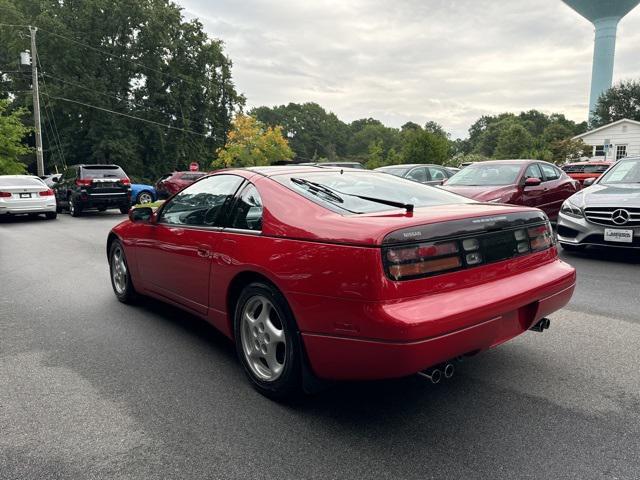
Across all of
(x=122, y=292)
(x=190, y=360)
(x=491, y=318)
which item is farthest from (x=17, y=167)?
Answer: (x=491, y=318)

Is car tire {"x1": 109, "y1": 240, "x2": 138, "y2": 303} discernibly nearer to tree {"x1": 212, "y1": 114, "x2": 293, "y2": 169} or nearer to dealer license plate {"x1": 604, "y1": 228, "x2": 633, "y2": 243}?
dealer license plate {"x1": 604, "y1": 228, "x2": 633, "y2": 243}

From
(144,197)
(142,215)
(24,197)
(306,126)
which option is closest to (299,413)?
(142,215)

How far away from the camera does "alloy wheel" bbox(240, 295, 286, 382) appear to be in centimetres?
303

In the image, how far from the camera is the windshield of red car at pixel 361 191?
312 centimetres

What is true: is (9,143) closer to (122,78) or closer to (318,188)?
(122,78)

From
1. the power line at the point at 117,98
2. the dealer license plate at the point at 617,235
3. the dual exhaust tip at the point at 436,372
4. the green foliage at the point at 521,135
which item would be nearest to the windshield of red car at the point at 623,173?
the dealer license plate at the point at 617,235

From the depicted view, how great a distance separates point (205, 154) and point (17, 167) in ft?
65.0

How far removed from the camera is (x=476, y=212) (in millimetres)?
2994

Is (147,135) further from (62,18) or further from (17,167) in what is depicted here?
(17,167)

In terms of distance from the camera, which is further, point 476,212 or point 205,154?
point 205,154

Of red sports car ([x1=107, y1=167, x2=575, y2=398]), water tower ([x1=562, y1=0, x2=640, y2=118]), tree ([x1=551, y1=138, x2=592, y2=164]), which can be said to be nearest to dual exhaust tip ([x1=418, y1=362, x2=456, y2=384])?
Answer: red sports car ([x1=107, y1=167, x2=575, y2=398])

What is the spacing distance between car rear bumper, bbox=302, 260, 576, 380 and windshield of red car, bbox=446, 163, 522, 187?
7209 mm

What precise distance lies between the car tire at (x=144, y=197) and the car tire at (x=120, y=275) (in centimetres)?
1545

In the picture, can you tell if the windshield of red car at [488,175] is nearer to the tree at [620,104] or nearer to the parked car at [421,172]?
the parked car at [421,172]
